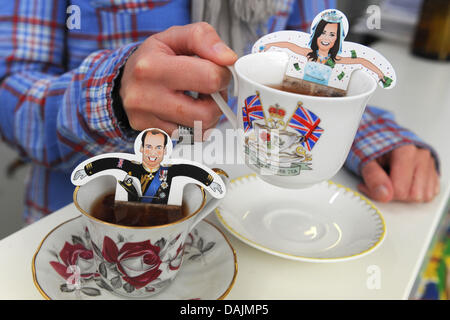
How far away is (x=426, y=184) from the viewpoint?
502 millimetres

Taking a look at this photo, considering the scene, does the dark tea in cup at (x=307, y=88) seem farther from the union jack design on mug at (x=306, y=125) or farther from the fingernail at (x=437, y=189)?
the fingernail at (x=437, y=189)

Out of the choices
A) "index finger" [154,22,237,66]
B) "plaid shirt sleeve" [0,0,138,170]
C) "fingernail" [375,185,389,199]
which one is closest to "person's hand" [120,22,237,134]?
"index finger" [154,22,237,66]

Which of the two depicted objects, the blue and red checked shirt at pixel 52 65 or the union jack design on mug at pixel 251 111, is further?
the blue and red checked shirt at pixel 52 65

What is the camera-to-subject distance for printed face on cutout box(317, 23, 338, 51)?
0.26 meters

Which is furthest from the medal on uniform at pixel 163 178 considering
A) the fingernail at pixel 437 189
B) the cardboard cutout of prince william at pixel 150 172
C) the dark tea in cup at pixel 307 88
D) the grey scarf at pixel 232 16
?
the fingernail at pixel 437 189

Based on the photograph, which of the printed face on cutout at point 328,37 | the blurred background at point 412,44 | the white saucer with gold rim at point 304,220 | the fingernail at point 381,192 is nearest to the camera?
the printed face on cutout at point 328,37

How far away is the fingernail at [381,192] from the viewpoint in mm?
476

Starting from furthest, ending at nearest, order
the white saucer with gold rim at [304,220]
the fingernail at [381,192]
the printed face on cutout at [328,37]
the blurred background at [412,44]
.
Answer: the blurred background at [412,44], the fingernail at [381,192], the white saucer with gold rim at [304,220], the printed face on cutout at [328,37]

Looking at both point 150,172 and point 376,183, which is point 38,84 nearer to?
point 150,172

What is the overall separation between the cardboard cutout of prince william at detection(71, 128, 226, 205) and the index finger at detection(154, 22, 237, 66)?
0.07m

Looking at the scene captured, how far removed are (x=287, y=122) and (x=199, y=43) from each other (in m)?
0.09

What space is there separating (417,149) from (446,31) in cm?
67

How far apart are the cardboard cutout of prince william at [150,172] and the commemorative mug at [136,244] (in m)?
0.01
